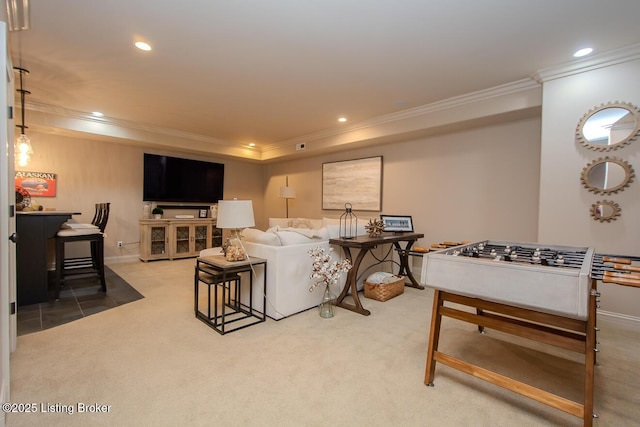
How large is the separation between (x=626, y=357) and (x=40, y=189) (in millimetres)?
7256

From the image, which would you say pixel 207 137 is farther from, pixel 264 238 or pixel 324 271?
pixel 324 271

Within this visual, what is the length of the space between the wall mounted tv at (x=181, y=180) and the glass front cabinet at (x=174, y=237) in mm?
562

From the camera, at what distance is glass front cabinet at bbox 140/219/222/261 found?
17.7 feet

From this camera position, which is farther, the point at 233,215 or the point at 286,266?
the point at 286,266

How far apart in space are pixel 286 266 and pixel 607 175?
122 inches

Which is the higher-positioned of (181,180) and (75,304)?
(181,180)

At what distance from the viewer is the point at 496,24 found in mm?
2240

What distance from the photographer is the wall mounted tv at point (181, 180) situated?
5.68 m

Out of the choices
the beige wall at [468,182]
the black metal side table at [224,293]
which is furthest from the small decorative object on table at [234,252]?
the beige wall at [468,182]

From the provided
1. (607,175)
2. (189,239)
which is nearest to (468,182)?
(607,175)

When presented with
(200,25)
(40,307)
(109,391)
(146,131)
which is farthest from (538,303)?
(146,131)

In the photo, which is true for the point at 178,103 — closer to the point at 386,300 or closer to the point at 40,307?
the point at 40,307

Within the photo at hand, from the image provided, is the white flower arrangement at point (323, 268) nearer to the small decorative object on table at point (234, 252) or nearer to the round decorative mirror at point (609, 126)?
the small decorative object on table at point (234, 252)

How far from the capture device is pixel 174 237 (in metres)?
5.65
